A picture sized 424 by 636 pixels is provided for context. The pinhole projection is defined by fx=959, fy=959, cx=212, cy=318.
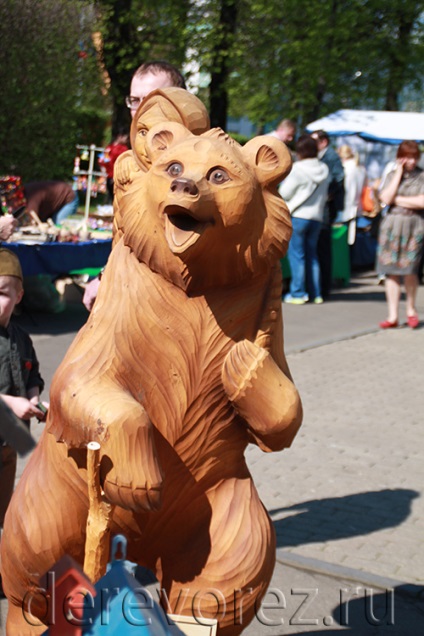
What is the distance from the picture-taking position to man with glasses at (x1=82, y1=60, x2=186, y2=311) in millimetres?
3686

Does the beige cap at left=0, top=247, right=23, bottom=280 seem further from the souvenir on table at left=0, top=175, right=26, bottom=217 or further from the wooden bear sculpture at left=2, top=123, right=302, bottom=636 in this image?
the souvenir on table at left=0, top=175, right=26, bottom=217

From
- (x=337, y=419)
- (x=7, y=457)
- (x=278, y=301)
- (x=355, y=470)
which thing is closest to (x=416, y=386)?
(x=337, y=419)

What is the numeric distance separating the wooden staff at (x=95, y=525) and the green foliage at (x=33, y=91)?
1256 centimetres

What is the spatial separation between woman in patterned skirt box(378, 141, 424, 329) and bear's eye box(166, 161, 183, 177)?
761 cm

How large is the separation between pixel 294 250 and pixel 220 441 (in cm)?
889

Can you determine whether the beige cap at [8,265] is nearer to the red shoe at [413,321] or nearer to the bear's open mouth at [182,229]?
the bear's open mouth at [182,229]

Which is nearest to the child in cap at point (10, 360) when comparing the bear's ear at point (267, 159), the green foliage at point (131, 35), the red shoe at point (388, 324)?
the bear's ear at point (267, 159)

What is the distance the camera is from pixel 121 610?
2.17 metres

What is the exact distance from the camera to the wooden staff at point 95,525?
243 cm

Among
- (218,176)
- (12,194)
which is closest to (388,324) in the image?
(12,194)

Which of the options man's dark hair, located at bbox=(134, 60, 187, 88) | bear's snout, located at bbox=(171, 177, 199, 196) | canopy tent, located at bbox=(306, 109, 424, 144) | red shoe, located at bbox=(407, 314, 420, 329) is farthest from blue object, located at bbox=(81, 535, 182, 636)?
canopy tent, located at bbox=(306, 109, 424, 144)

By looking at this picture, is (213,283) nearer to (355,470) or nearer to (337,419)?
(355,470)

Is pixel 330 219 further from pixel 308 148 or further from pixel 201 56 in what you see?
pixel 201 56

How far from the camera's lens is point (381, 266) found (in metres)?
10.1
